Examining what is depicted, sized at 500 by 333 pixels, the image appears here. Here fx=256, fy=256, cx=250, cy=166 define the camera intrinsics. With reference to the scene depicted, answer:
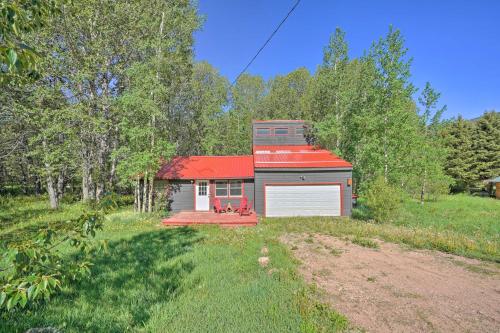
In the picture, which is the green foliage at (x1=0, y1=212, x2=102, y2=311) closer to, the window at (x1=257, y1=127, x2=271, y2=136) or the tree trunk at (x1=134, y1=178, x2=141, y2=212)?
the tree trunk at (x1=134, y1=178, x2=141, y2=212)

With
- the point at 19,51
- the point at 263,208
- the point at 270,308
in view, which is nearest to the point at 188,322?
the point at 270,308

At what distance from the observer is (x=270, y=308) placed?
15.8 feet

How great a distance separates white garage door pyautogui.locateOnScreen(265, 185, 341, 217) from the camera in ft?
48.8

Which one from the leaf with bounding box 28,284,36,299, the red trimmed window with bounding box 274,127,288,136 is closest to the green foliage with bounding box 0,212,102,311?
the leaf with bounding box 28,284,36,299

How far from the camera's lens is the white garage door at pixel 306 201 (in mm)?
14875

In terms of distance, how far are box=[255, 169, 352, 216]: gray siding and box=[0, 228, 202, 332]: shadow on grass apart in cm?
705

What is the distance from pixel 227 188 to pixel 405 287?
11.1 metres

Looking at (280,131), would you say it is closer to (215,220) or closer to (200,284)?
(215,220)

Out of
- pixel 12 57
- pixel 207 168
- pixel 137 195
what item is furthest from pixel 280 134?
pixel 12 57

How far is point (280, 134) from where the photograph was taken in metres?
19.2

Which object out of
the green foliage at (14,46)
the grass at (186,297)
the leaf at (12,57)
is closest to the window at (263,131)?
the grass at (186,297)

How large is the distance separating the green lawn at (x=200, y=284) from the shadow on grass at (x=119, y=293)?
18 millimetres

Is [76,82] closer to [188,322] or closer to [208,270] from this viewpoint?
[208,270]

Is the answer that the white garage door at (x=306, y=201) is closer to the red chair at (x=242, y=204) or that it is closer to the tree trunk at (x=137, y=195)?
the red chair at (x=242, y=204)
